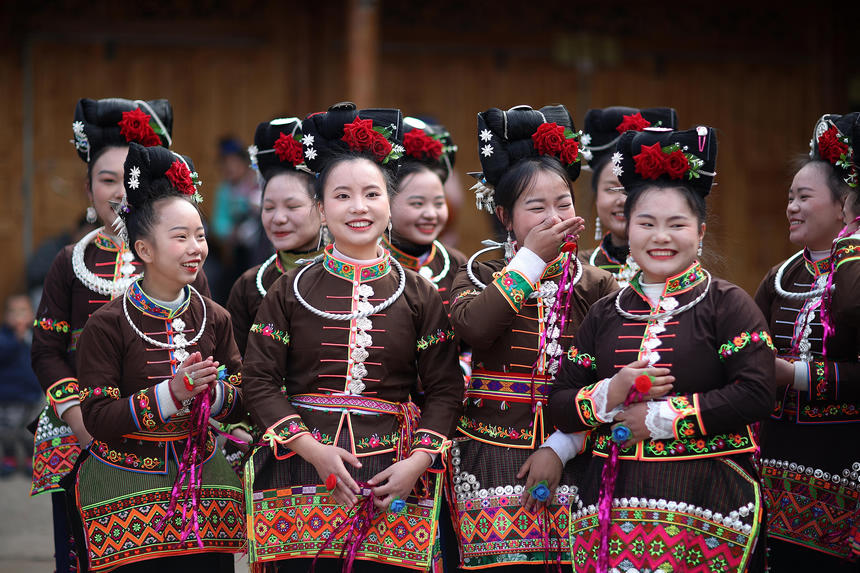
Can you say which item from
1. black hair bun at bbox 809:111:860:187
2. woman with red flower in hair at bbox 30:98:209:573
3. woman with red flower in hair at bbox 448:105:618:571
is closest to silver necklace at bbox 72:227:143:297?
woman with red flower in hair at bbox 30:98:209:573

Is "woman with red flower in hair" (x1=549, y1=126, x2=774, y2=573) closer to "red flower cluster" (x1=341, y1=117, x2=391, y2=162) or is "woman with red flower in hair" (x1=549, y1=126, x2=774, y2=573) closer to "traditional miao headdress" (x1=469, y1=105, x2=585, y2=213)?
"traditional miao headdress" (x1=469, y1=105, x2=585, y2=213)

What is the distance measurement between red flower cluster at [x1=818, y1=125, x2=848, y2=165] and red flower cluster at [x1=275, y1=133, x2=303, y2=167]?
1.92 meters

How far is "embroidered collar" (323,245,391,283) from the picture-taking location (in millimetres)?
3314

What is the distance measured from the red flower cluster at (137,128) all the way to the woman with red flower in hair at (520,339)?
1.41 m

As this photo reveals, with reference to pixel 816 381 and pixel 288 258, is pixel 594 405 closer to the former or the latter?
pixel 816 381

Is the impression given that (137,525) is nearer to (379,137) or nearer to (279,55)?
(379,137)

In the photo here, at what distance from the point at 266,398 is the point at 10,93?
21.7 ft

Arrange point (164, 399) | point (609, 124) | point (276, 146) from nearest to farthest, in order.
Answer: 1. point (164, 399)
2. point (276, 146)
3. point (609, 124)

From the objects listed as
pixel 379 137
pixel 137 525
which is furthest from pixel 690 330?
pixel 137 525

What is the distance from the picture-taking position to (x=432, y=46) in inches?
359

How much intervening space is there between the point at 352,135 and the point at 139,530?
1.47 m

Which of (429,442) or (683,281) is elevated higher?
(683,281)

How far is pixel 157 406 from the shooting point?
10.7 feet

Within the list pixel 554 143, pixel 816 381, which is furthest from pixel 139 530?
pixel 816 381
